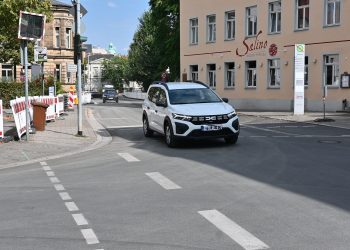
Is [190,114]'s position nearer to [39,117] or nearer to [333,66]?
[39,117]

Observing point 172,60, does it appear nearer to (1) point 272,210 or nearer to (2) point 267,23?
(2) point 267,23

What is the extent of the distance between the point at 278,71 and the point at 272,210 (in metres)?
28.5

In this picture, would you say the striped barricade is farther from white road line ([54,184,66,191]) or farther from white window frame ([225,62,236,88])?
white window frame ([225,62,236,88])

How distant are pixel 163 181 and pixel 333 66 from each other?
23663mm

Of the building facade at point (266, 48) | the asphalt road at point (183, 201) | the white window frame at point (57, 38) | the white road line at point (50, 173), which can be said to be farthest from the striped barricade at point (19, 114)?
the white window frame at point (57, 38)

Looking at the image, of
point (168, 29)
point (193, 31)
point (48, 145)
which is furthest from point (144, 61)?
point (48, 145)

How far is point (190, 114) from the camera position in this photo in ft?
45.8

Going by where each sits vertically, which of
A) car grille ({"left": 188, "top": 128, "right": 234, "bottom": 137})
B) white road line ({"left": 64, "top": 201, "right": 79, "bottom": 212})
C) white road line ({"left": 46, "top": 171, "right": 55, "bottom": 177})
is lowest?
white road line ({"left": 46, "top": 171, "right": 55, "bottom": 177})

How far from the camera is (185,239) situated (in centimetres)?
572

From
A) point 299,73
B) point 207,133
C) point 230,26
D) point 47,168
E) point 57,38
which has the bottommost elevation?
point 47,168

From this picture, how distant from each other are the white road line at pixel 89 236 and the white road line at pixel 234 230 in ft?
4.63

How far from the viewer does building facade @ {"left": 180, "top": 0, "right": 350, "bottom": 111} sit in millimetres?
30562

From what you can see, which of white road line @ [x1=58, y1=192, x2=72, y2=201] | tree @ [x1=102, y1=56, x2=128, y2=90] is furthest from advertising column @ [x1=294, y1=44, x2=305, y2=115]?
tree @ [x1=102, y1=56, x2=128, y2=90]

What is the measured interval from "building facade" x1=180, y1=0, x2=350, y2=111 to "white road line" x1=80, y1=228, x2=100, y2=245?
25.6 m
